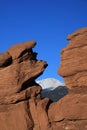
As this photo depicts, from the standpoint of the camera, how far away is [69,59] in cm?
3916

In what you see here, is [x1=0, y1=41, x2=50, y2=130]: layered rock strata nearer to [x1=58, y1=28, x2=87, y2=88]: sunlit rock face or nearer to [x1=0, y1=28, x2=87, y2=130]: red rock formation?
[x1=0, y1=28, x2=87, y2=130]: red rock formation

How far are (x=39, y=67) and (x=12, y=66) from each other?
12.3ft

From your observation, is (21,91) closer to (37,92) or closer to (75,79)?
(37,92)

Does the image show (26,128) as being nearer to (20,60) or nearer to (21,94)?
(21,94)

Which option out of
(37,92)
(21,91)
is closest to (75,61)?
(37,92)

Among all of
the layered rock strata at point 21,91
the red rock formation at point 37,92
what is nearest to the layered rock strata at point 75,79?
the red rock formation at point 37,92

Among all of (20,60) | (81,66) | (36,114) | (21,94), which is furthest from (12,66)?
(81,66)

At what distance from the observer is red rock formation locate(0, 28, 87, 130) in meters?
37.4

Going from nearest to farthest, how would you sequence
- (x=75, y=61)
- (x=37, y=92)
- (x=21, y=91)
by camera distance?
1. (x=75, y=61)
2. (x=21, y=91)
3. (x=37, y=92)

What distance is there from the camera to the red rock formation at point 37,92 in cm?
3741

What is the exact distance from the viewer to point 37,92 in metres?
42.5

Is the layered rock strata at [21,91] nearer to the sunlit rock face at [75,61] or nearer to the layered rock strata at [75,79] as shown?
the layered rock strata at [75,79]

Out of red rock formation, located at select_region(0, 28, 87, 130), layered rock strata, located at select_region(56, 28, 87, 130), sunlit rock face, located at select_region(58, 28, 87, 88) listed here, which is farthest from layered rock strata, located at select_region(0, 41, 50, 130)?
sunlit rock face, located at select_region(58, 28, 87, 88)

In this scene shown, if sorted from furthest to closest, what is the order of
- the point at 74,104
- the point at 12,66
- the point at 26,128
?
the point at 12,66
the point at 26,128
the point at 74,104
